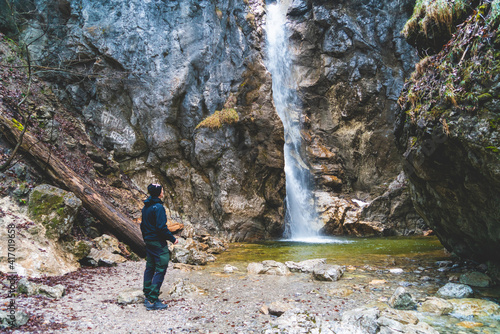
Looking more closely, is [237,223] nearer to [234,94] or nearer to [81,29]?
[234,94]

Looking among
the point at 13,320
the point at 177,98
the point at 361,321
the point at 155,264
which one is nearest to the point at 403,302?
the point at 361,321

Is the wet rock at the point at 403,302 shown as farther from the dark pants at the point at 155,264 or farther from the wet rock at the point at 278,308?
the dark pants at the point at 155,264

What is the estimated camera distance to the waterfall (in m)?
18.7

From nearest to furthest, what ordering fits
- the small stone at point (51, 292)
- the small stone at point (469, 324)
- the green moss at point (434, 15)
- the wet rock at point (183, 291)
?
the small stone at point (469, 324)
the small stone at point (51, 292)
the wet rock at point (183, 291)
the green moss at point (434, 15)

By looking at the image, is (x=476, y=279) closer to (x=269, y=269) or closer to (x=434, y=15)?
(x=269, y=269)

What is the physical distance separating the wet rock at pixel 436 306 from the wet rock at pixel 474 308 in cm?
9

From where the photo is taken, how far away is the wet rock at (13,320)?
343cm

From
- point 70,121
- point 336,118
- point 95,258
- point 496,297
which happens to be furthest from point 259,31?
point 496,297

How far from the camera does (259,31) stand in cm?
2180

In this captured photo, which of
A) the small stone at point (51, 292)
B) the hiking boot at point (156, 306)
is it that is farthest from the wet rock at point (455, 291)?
the small stone at point (51, 292)

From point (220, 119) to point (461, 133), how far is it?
42.5 feet

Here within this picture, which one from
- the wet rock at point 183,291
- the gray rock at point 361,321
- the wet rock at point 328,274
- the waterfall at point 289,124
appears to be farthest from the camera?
the waterfall at point 289,124

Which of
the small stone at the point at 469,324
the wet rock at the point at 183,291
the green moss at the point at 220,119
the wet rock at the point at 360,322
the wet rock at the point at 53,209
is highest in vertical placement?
the green moss at the point at 220,119

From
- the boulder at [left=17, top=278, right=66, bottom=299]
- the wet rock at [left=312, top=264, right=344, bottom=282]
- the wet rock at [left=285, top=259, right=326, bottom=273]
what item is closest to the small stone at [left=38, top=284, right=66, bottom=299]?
the boulder at [left=17, top=278, right=66, bottom=299]
